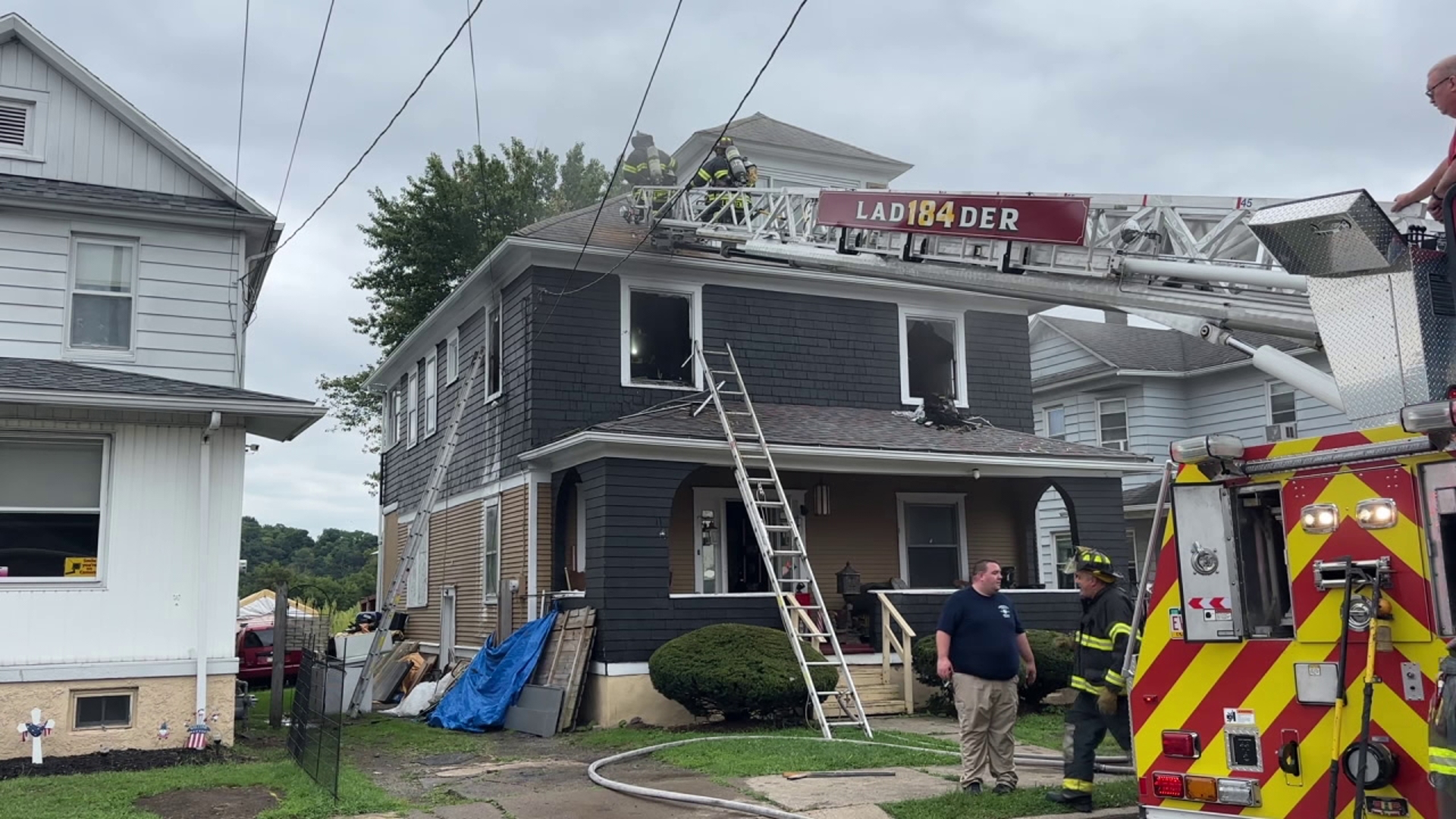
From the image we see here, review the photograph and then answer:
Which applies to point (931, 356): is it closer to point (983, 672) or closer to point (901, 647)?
point (901, 647)

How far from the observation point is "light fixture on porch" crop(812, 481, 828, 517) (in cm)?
1648

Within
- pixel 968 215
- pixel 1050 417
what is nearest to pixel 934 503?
pixel 968 215

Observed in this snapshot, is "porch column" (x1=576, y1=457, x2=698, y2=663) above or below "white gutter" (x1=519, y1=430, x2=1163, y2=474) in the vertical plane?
below

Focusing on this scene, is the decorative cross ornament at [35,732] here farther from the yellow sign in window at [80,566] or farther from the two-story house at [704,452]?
the two-story house at [704,452]

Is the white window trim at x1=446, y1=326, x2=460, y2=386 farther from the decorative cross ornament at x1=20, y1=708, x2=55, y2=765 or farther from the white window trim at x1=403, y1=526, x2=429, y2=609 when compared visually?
the decorative cross ornament at x1=20, y1=708, x2=55, y2=765

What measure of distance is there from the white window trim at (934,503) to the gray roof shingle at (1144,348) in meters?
8.13

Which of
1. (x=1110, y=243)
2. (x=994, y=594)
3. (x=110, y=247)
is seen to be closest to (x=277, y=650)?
(x=110, y=247)

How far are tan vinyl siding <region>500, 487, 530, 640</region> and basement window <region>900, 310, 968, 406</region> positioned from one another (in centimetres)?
585

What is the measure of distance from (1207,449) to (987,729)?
3541 mm

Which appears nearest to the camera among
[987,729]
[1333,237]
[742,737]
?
[1333,237]

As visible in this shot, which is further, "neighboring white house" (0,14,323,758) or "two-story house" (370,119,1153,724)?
"two-story house" (370,119,1153,724)

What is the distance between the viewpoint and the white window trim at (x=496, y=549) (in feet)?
55.8

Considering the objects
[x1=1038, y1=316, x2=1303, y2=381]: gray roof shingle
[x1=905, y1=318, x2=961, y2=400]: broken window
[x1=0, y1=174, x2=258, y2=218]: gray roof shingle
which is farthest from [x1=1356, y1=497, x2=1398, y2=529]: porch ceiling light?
[x1=1038, y1=316, x2=1303, y2=381]: gray roof shingle

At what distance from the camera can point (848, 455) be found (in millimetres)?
14922
